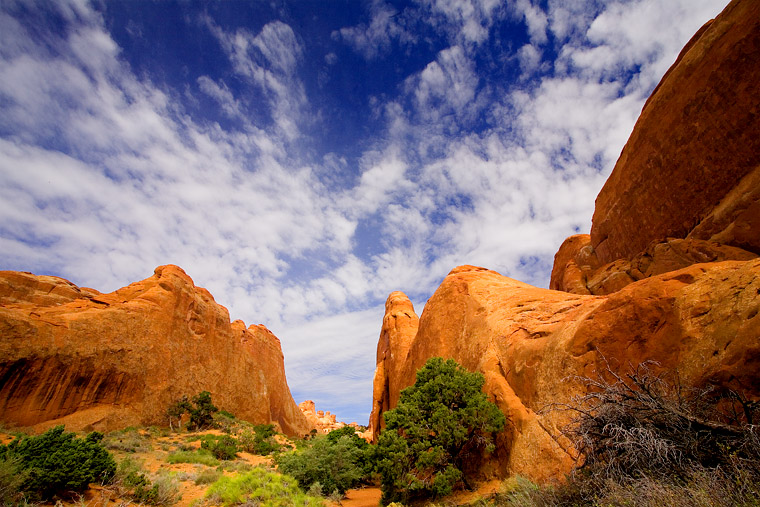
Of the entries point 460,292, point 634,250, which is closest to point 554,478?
point 460,292

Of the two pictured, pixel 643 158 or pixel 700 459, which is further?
pixel 643 158

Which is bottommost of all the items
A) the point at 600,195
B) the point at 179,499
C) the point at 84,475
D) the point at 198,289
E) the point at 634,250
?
the point at 179,499

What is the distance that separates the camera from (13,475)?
9.16 metres

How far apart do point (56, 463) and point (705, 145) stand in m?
26.7

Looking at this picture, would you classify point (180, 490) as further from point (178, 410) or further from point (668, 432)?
point (178, 410)

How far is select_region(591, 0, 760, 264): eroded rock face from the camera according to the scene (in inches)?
473

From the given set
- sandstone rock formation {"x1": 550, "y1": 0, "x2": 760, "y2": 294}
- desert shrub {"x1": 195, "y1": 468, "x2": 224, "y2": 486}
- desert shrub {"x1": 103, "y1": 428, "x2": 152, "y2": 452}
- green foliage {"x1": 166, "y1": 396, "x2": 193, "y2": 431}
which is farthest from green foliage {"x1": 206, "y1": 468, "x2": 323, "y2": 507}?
green foliage {"x1": 166, "y1": 396, "x2": 193, "y2": 431}

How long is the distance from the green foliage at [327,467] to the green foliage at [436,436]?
194 inches

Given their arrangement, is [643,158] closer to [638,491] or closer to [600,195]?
[600,195]

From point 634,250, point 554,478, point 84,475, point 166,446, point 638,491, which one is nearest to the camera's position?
point 638,491

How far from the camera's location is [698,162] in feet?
46.8

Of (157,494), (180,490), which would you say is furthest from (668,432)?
(180,490)

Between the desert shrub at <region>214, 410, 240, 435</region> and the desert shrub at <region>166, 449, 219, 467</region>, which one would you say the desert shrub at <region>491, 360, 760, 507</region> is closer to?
the desert shrub at <region>166, 449, 219, 467</region>

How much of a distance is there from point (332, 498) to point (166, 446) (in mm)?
14375
